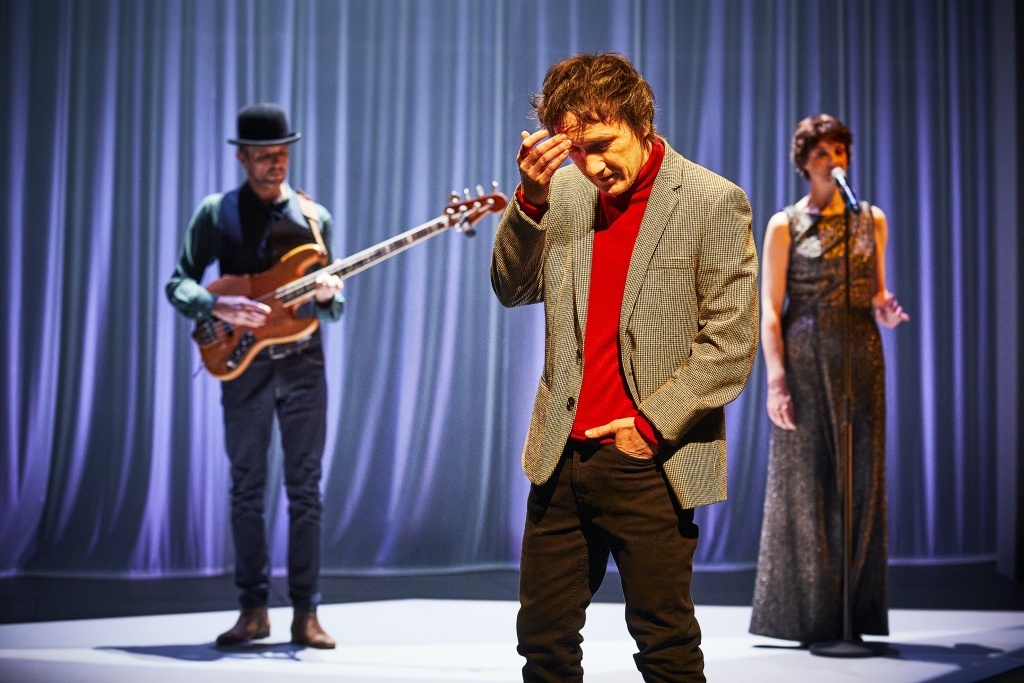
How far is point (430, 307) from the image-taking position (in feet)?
18.6

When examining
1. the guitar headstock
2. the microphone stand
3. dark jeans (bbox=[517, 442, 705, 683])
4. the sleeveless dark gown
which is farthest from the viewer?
the guitar headstock

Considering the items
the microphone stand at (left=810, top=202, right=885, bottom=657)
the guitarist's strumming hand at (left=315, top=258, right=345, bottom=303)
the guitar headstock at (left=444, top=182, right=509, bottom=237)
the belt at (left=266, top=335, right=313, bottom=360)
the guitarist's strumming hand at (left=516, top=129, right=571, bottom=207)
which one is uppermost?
the guitar headstock at (left=444, top=182, right=509, bottom=237)

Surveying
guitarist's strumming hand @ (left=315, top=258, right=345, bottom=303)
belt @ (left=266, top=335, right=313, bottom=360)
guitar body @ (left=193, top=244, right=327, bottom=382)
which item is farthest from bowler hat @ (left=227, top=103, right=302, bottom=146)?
belt @ (left=266, top=335, right=313, bottom=360)

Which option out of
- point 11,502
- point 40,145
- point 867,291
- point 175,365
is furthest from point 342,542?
point 867,291

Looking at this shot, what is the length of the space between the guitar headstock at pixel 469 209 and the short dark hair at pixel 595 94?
1933mm

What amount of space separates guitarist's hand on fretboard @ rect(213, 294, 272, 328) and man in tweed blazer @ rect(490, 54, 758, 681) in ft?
5.92

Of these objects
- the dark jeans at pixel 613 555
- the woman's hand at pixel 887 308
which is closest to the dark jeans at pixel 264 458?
the dark jeans at pixel 613 555

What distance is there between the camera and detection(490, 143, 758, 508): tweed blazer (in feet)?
7.16

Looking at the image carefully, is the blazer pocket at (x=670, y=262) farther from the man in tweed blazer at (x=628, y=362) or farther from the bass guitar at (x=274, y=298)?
the bass guitar at (x=274, y=298)

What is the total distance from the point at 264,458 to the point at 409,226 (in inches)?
75.8

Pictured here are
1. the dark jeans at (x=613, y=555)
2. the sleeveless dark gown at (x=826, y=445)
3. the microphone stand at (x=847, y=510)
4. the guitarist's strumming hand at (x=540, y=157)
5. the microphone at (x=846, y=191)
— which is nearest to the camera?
the guitarist's strumming hand at (x=540, y=157)

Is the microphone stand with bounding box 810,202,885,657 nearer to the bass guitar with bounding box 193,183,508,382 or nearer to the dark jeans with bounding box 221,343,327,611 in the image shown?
the bass guitar with bounding box 193,183,508,382

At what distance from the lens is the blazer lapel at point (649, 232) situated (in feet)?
7.29

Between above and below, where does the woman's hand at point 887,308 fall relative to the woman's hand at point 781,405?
above
